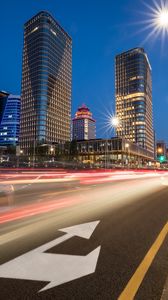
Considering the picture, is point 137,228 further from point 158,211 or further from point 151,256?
point 158,211

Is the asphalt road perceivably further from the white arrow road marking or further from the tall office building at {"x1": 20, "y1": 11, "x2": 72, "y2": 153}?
the tall office building at {"x1": 20, "y1": 11, "x2": 72, "y2": 153}

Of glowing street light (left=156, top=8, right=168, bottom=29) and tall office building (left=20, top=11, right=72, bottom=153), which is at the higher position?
tall office building (left=20, top=11, right=72, bottom=153)

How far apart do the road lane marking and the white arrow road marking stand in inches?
28.9

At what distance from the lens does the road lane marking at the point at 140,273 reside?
12.3 ft

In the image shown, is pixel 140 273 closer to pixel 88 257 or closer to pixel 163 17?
pixel 88 257

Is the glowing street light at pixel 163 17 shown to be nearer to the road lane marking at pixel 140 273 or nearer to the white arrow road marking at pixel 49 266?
the road lane marking at pixel 140 273

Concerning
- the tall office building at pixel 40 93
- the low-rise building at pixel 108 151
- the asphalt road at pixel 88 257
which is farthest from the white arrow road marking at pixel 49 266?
the tall office building at pixel 40 93

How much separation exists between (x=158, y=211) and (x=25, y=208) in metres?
5.09

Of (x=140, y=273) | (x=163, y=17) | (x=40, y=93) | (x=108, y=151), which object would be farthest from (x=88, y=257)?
(x=40, y=93)

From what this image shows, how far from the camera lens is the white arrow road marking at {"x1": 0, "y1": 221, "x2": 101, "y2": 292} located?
14.1 ft

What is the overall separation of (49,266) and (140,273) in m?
1.54

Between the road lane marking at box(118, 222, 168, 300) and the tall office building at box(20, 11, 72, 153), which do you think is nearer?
the road lane marking at box(118, 222, 168, 300)

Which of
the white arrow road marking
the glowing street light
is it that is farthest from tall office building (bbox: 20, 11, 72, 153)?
the white arrow road marking

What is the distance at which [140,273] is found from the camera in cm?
447
